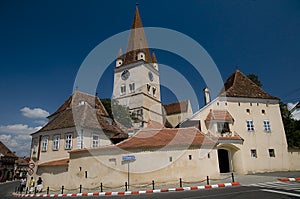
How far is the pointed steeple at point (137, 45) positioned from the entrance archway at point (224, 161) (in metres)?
33.4

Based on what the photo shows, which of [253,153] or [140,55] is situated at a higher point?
[140,55]

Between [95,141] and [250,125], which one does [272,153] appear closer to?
[250,125]

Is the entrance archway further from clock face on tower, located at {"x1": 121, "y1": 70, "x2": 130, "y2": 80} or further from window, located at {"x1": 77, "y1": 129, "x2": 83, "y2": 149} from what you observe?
clock face on tower, located at {"x1": 121, "y1": 70, "x2": 130, "y2": 80}

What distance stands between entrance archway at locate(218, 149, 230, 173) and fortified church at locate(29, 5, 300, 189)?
0.36 ft

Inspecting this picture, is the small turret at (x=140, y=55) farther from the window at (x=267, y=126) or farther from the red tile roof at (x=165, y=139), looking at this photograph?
the red tile roof at (x=165, y=139)

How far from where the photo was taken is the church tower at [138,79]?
49875 mm

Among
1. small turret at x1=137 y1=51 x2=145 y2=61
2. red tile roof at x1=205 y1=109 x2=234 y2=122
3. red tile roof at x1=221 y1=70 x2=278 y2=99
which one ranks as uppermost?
small turret at x1=137 y1=51 x2=145 y2=61

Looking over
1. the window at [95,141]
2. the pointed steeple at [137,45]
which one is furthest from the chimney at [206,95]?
the pointed steeple at [137,45]

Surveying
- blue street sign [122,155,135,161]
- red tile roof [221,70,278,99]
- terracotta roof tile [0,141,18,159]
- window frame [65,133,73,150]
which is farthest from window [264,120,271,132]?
terracotta roof tile [0,141,18,159]

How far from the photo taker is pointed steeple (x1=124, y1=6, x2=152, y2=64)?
5347 cm

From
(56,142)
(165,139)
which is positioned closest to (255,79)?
(165,139)

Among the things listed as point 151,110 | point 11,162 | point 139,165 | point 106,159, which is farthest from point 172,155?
point 11,162

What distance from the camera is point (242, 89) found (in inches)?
1105

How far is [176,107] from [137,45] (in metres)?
19.5
